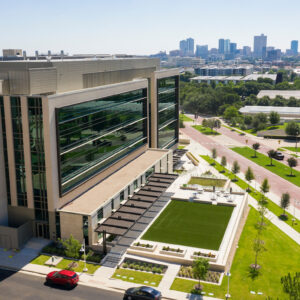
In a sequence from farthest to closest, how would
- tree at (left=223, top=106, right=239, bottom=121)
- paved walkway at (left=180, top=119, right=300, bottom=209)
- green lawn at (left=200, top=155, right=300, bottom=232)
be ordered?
tree at (left=223, top=106, right=239, bottom=121)
paved walkway at (left=180, top=119, right=300, bottom=209)
green lawn at (left=200, top=155, right=300, bottom=232)

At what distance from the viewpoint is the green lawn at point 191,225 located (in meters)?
53.0

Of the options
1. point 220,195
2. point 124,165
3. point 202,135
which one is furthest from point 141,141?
point 202,135

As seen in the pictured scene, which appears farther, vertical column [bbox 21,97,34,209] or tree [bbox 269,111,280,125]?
tree [bbox 269,111,280,125]

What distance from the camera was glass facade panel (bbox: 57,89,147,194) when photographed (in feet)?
175

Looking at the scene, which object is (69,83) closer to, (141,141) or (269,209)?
(141,141)

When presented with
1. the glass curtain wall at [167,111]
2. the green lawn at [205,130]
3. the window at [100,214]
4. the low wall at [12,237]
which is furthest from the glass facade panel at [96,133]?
the green lawn at [205,130]

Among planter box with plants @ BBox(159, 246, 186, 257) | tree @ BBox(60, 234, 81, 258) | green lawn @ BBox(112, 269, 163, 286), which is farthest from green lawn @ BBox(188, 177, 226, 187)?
tree @ BBox(60, 234, 81, 258)

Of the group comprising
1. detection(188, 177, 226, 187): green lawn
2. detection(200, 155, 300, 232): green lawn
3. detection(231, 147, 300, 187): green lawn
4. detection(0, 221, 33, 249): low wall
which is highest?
detection(0, 221, 33, 249): low wall

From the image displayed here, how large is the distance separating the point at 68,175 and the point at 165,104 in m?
44.6

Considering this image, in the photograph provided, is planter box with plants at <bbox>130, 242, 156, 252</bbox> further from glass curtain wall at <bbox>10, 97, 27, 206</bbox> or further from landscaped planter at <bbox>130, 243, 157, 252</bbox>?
glass curtain wall at <bbox>10, 97, 27, 206</bbox>

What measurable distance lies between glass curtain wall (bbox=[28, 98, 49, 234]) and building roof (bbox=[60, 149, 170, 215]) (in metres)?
2.97

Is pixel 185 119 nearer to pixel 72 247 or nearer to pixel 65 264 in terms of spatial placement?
pixel 72 247

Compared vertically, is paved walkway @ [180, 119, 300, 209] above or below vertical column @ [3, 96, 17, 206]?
below

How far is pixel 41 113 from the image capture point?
4878cm
